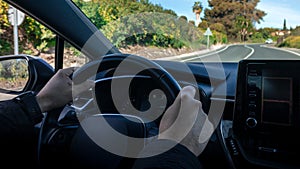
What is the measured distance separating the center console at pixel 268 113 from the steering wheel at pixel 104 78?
1.57ft

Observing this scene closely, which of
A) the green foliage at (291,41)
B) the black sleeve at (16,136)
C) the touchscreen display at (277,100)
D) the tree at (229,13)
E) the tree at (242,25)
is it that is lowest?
the black sleeve at (16,136)

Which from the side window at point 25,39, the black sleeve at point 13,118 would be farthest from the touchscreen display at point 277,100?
the side window at point 25,39

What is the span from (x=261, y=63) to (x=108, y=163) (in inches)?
33.4

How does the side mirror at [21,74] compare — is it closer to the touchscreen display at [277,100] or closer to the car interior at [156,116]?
the car interior at [156,116]

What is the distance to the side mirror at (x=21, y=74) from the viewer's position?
2.41m

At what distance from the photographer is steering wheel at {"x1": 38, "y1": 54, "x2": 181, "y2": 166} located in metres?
1.31

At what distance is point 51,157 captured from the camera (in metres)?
1.55

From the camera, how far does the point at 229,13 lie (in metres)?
5.35

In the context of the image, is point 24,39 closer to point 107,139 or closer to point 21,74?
point 21,74

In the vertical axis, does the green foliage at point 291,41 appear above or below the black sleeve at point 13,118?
above

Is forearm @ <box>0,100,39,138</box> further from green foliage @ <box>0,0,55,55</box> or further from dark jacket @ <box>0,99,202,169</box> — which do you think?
green foliage @ <box>0,0,55,55</box>

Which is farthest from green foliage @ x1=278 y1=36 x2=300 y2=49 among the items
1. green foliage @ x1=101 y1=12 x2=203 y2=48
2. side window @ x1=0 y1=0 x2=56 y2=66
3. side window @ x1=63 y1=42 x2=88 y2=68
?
side window @ x1=0 y1=0 x2=56 y2=66

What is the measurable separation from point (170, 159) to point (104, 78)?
646 mm

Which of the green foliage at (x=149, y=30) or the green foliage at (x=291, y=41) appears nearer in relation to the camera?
the green foliage at (x=149, y=30)
